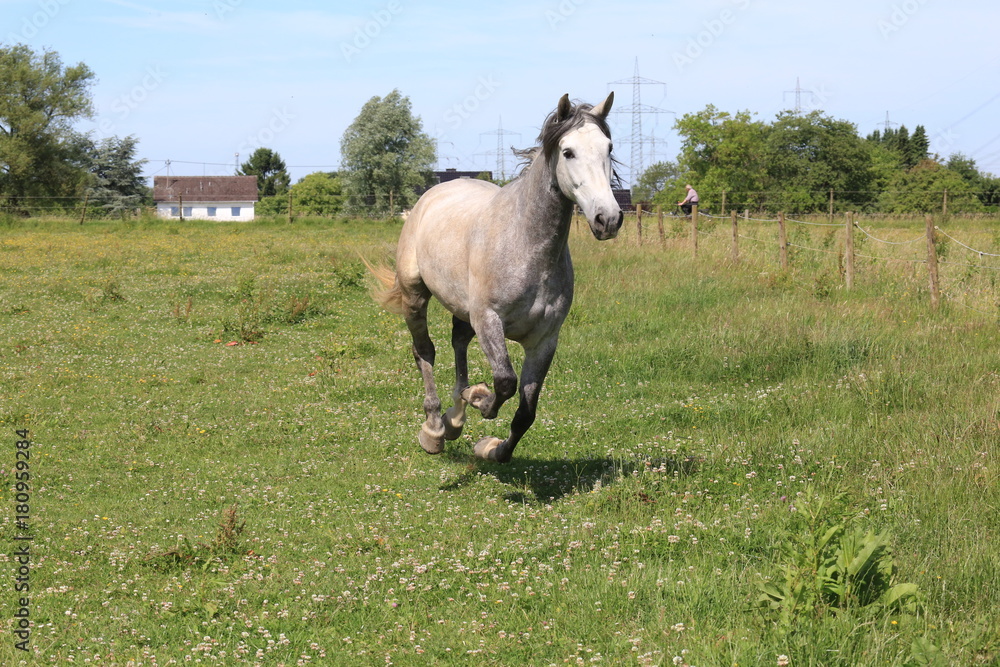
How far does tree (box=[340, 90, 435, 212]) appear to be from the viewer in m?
67.5

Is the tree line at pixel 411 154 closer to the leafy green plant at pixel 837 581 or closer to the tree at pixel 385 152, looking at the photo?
the tree at pixel 385 152

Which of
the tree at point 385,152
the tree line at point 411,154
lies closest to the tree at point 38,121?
the tree line at point 411,154

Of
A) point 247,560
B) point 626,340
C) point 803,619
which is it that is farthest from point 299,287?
point 803,619

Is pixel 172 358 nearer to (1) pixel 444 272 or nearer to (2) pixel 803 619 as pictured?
(1) pixel 444 272

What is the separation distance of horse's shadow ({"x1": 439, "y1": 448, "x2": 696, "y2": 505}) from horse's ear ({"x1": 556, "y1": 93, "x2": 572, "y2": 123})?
8.96 ft

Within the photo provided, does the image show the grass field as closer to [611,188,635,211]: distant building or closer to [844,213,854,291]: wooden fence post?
[844,213,854,291]: wooden fence post

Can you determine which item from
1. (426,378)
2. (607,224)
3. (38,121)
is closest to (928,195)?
(426,378)

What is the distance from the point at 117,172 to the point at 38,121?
55.4ft

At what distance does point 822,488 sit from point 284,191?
128604mm

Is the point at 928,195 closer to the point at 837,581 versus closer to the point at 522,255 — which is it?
the point at 522,255

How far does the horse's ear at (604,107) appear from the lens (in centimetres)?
646

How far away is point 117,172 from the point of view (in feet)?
279

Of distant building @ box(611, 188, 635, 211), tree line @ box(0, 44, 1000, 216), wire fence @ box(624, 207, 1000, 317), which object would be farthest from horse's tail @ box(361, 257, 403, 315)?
tree line @ box(0, 44, 1000, 216)

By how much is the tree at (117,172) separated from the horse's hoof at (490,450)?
82.4 m
